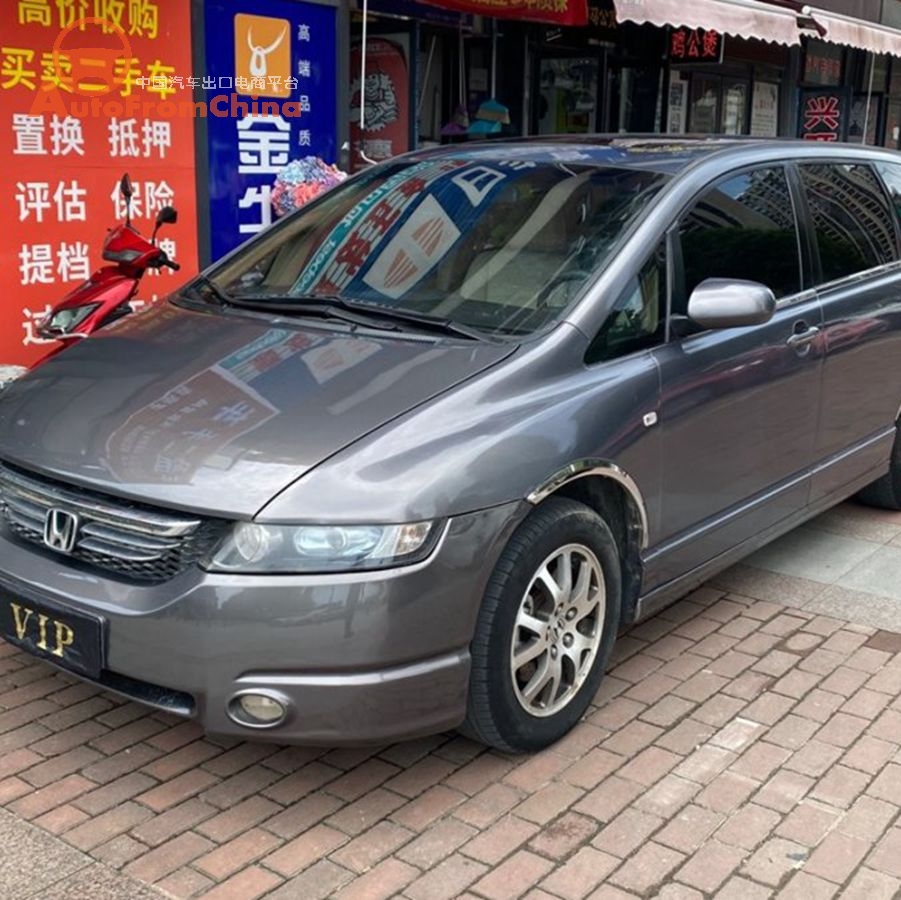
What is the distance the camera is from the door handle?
4264 millimetres

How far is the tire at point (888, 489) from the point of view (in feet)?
18.3

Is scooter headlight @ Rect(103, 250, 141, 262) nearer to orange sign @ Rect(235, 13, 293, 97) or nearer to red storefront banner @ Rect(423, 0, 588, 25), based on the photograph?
orange sign @ Rect(235, 13, 293, 97)

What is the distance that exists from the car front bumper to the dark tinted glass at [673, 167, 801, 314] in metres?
1.43

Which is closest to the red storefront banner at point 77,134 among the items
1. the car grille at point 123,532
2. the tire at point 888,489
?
the car grille at point 123,532

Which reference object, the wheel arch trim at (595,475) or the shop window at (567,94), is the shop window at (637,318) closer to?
the wheel arch trim at (595,475)

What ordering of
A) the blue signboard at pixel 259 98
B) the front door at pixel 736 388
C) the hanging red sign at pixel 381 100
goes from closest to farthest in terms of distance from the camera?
the front door at pixel 736 388, the blue signboard at pixel 259 98, the hanging red sign at pixel 381 100

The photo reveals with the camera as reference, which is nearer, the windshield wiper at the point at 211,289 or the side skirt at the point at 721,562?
the side skirt at the point at 721,562

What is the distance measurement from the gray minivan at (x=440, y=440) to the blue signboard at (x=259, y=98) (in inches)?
139

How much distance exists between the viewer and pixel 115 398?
10.8 ft

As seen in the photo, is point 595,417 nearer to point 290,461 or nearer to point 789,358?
point 290,461

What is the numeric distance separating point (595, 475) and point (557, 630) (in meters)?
0.47

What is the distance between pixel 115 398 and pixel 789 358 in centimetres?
244

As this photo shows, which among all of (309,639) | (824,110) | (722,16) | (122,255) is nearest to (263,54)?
(122,255)

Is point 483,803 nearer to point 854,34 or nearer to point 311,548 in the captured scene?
point 311,548
